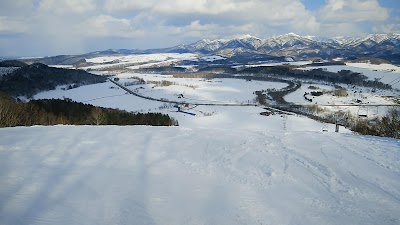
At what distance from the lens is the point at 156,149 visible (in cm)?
1116

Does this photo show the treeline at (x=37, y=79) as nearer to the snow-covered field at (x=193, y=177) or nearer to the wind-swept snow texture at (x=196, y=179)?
the snow-covered field at (x=193, y=177)

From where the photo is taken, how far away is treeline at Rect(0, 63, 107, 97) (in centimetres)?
8150

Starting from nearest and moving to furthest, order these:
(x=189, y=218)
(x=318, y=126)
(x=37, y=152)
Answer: (x=189, y=218), (x=37, y=152), (x=318, y=126)

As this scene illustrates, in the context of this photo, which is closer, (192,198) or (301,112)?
(192,198)

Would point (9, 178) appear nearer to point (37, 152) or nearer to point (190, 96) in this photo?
point (37, 152)

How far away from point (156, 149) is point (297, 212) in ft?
18.3

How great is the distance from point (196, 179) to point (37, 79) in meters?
102

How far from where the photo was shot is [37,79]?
96.9 metres

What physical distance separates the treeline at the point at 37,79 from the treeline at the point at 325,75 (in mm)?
66875

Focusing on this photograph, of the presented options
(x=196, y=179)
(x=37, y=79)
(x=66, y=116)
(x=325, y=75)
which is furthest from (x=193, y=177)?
(x=325, y=75)

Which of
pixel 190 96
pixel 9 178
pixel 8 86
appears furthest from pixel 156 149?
pixel 8 86

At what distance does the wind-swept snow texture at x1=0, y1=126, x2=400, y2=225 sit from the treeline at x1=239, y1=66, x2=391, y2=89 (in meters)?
92.8

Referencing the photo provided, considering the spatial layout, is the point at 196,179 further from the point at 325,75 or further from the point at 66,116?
the point at 325,75

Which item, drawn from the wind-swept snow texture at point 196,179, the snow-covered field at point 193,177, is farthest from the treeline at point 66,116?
the wind-swept snow texture at point 196,179
